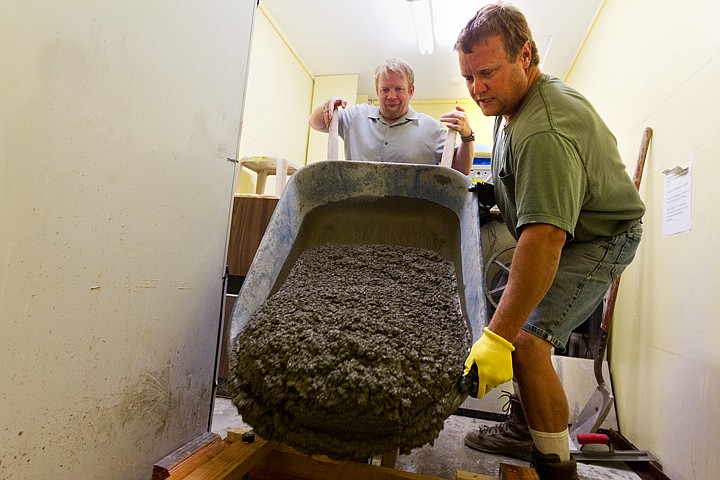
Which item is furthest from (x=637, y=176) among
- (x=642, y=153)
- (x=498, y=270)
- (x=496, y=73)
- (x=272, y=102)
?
(x=272, y=102)

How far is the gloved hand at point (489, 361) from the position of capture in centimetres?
84

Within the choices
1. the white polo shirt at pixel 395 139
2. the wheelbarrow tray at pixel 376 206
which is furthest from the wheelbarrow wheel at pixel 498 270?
the wheelbarrow tray at pixel 376 206

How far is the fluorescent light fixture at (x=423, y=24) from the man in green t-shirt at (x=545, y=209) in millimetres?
Answer: 2643

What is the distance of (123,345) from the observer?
3.09 ft

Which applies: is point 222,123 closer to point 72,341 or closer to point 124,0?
point 124,0

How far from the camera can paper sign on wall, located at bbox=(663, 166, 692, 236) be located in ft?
4.98

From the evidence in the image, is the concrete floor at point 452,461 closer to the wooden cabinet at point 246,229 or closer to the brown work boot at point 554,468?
the brown work boot at point 554,468

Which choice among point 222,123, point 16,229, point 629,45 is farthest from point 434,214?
point 629,45

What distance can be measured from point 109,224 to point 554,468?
1157mm

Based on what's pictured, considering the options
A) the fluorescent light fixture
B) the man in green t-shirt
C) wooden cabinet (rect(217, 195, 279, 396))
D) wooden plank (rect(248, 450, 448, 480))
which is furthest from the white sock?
the fluorescent light fixture

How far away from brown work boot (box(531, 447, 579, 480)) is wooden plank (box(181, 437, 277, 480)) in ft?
2.17

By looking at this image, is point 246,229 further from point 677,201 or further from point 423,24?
point 423,24

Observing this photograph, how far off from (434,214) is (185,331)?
865 millimetres

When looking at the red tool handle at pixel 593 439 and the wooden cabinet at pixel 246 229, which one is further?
the wooden cabinet at pixel 246 229
